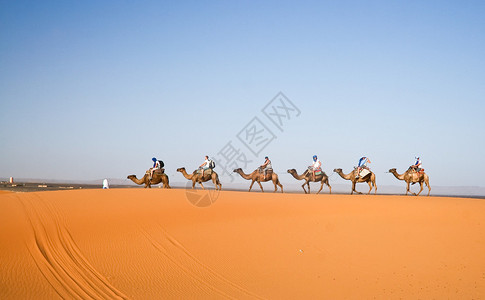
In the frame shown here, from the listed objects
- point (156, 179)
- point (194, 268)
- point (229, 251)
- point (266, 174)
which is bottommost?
point (194, 268)

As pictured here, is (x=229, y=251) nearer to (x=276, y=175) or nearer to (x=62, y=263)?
(x=62, y=263)

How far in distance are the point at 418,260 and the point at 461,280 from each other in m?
1.26

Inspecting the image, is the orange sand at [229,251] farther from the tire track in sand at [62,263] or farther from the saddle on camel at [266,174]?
the saddle on camel at [266,174]

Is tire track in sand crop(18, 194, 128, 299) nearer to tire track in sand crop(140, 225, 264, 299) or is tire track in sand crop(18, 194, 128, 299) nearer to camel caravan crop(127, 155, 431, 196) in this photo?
tire track in sand crop(140, 225, 264, 299)

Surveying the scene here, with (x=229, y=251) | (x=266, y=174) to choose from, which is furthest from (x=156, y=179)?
(x=229, y=251)

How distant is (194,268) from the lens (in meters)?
8.11

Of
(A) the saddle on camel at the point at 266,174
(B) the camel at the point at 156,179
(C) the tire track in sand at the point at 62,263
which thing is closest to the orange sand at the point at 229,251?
(C) the tire track in sand at the point at 62,263

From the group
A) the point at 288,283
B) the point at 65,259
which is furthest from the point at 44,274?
the point at 288,283

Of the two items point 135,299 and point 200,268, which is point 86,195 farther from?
point 135,299

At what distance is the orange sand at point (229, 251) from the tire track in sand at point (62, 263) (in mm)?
23

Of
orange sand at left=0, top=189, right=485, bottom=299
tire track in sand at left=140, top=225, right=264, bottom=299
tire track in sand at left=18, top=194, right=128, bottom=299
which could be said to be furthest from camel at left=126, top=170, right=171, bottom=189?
tire track in sand at left=140, top=225, right=264, bottom=299

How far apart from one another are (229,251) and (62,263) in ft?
12.7

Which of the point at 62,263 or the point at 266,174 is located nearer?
the point at 62,263

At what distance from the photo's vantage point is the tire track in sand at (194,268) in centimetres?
697
